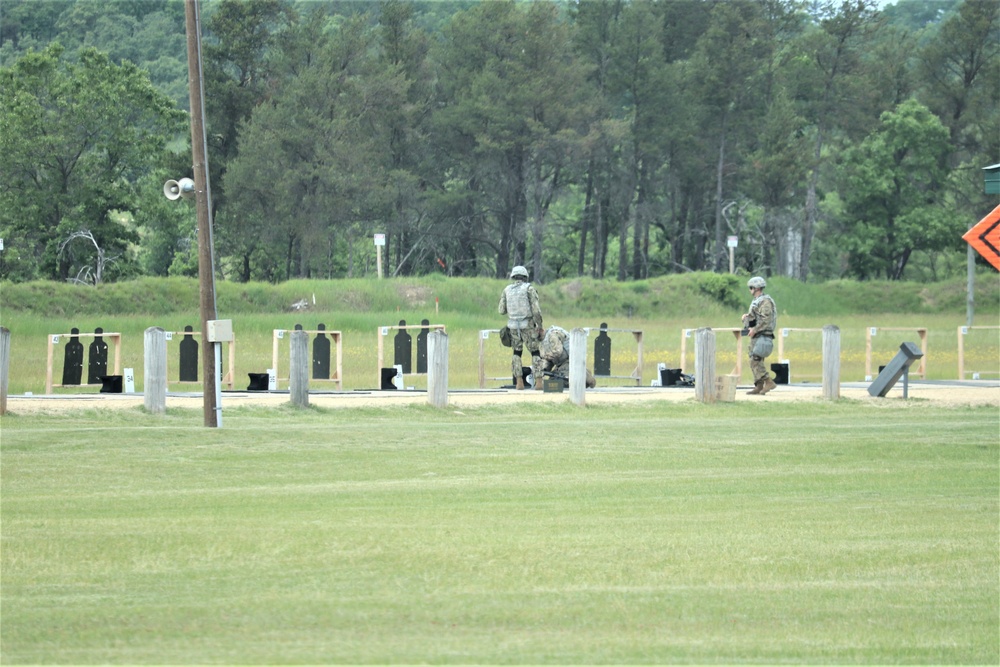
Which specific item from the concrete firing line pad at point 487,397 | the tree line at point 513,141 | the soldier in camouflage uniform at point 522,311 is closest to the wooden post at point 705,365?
the concrete firing line pad at point 487,397

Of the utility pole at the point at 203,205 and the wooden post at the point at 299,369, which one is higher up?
the utility pole at the point at 203,205

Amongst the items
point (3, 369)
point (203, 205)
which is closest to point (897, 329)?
point (203, 205)


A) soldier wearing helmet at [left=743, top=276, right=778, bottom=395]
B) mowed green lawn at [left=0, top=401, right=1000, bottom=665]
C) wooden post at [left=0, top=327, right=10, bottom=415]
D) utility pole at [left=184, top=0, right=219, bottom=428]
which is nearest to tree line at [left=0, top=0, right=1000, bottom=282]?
soldier wearing helmet at [left=743, top=276, right=778, bottom=395]

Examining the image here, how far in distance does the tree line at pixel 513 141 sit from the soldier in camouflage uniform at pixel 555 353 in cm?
3475

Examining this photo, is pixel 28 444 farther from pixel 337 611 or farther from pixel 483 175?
pixel 483 175

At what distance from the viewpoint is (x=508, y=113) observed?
229ft

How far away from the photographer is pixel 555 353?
27.2 metres

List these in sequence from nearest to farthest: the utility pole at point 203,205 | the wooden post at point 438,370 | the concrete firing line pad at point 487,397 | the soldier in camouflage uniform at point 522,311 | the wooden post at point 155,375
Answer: the utility pole at point 203,205 < the wooden post at point 155,375 < the wooden post at point 438,370 < the concrete firing line pad at point 487,397 < the soldier in camouflage uniform at point 522,311

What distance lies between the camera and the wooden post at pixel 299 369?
22297 mm

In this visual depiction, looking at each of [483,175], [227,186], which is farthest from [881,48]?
[227,186]

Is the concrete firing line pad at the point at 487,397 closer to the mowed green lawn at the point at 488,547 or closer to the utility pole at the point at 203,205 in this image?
the utility pole at the point at 203,205

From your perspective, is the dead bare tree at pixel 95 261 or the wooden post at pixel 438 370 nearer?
the wooden post at pixel 438 370

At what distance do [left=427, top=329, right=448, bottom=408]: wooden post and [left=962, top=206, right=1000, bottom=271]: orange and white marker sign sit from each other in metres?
12.3

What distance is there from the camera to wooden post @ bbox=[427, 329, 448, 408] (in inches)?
898
